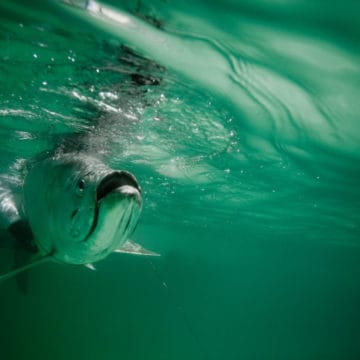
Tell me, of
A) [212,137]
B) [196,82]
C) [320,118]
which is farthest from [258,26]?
[212,137]

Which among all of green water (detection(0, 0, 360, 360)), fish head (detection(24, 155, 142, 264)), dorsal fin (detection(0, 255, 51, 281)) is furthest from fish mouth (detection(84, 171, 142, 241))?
green water (detection(0, 0, 360, 360))

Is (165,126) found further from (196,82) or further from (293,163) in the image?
(293,163)

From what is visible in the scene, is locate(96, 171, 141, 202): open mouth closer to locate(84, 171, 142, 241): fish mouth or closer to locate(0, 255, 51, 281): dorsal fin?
locate(84, 171, 142, 241): fish mouth

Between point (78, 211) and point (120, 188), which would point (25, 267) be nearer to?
point (78, 211)

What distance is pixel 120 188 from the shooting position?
2.98 meters

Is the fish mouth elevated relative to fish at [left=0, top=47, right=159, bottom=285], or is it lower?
elevated

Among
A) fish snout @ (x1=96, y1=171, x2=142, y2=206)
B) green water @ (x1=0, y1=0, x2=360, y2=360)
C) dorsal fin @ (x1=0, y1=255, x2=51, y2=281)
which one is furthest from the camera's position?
green water @ (x1=0, y1=0, x2=360, y2=360)

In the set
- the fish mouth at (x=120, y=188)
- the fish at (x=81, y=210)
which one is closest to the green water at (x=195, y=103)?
the fish at (x=81, y=210)

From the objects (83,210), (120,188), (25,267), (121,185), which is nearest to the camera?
(120,188)

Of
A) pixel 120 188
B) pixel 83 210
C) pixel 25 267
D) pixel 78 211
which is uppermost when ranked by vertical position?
pixel 120 188

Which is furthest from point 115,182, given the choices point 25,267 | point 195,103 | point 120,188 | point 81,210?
point 195,103

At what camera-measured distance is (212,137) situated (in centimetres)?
1181

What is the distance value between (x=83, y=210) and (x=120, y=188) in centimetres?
76

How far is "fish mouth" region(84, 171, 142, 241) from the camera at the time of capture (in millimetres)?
2979
